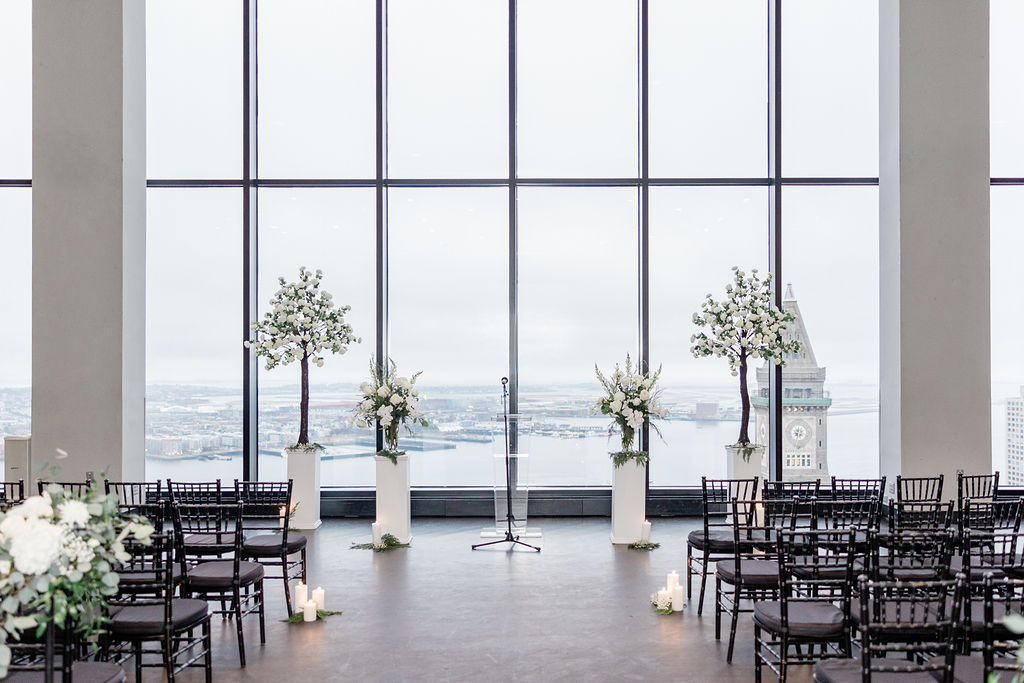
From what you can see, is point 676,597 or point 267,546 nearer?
point 676,597

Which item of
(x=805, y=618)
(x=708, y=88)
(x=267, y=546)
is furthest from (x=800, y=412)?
(x=267, y=546)

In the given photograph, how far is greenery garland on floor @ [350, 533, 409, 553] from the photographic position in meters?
7.03

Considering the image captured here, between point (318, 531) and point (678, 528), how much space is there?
148 inches

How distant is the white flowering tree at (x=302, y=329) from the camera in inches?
310

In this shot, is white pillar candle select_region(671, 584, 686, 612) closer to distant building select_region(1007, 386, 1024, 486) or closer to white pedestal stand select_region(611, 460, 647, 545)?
white pedestal stand select_region(611, 460, 647, 545)

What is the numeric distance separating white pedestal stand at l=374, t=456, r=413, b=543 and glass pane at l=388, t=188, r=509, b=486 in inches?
50.0

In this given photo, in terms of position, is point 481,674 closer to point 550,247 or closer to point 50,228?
point 550,247

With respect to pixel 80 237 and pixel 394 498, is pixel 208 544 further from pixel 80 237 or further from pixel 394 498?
pixel 80 237

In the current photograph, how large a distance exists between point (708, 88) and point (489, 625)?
6580 mm

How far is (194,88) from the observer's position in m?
8.65

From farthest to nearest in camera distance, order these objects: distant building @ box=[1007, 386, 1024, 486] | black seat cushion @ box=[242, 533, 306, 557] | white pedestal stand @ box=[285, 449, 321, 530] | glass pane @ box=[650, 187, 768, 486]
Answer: glass pane @ box=[650, 187, 768, 486] < distant building @ box=[1007, 386, 1024, 486] < white pedestal stand @ box=[285, 449, 321, 530] < black seat cushion @ box=[242, 533, 306, 557]

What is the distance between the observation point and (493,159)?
28.7 feet

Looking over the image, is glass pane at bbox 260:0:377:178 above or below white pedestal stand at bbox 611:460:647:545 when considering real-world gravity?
above

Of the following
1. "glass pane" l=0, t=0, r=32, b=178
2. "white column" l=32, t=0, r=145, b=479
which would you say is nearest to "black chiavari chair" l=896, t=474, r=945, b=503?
"white column" l=32, t=0, r=145, b=479
